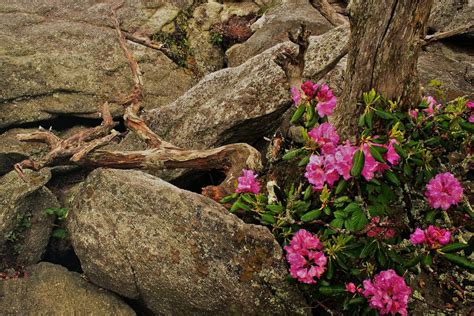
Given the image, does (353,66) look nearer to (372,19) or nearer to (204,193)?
(372,19)

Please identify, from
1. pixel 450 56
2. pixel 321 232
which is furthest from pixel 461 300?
pixel 450 56

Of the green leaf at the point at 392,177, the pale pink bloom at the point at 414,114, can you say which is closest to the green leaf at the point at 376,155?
the green leaf at the point at 392,177

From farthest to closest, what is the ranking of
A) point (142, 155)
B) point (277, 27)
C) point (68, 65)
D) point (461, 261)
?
point (277, 27) < point (68, 65) < point (142, 155) < point (461, 261)

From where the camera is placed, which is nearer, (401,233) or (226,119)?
(401,233)

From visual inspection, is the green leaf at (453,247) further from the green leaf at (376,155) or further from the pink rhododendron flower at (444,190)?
the green leaf at (376,155)

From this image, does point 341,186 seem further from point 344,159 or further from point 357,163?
point 357,163

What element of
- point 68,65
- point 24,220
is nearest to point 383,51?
point 24,220
